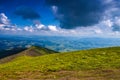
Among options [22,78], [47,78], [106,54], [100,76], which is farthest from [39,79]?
[106,54]

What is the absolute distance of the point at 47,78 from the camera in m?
35.5

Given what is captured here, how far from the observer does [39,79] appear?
3541cm

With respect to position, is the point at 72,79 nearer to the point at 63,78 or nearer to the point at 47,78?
the point at 63,78

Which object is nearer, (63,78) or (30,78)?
(63,78)

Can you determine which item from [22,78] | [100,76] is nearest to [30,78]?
[22,78]

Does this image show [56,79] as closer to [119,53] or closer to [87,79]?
[87,79]

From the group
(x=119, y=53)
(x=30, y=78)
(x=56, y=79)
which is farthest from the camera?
(x=119, y=53)

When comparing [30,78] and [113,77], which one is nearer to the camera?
[113,77]

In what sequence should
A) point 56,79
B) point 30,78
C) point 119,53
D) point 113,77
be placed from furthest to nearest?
point 119,53 → point 30,78 → point 56,79 → point 113,77

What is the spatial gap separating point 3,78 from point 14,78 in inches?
84.9

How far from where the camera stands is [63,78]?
33.8m

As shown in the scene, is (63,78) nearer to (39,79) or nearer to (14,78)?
(39,79)

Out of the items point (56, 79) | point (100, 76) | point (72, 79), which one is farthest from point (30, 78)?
point (100, 76)

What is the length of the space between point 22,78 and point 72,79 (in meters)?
9.46
